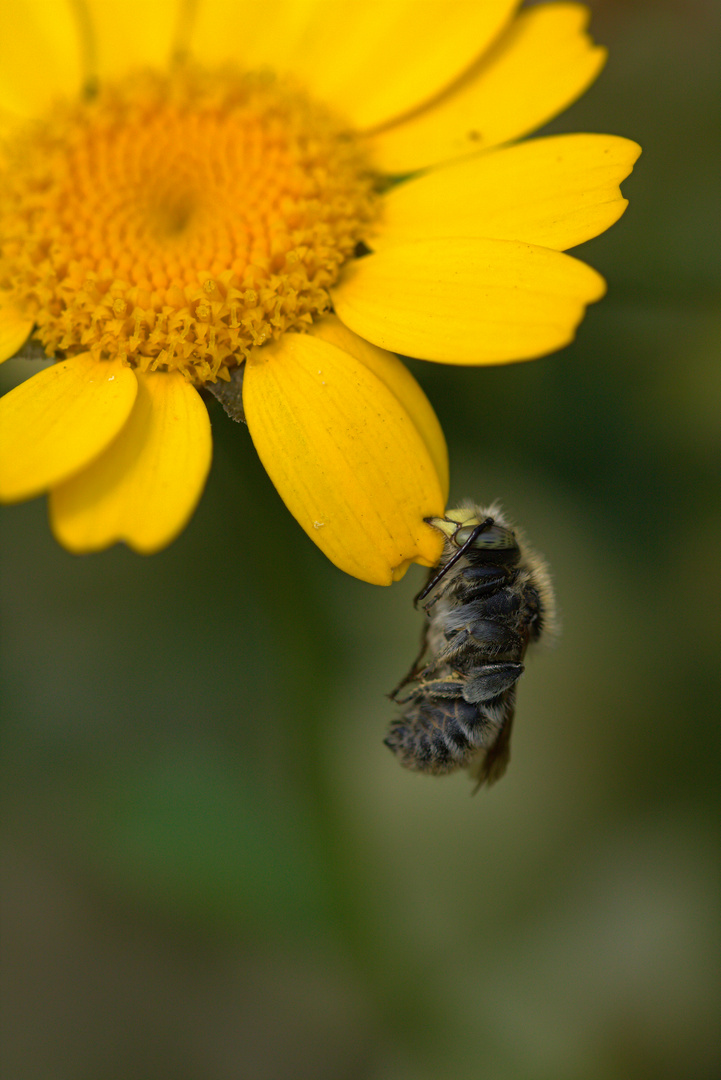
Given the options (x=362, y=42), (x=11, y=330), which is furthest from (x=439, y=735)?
(x=362, y=42)

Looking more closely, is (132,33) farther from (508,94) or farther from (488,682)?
(488,682)

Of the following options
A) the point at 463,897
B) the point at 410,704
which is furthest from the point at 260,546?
the point at 463,897

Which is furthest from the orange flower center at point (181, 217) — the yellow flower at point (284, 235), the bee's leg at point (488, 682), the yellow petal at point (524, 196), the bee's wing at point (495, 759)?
the bee's wing at point (495, 759)

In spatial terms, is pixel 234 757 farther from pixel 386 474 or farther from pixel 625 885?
pixel 386 474

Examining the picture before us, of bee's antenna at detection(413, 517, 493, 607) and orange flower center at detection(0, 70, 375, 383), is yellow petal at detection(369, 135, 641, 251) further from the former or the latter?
bee's antenna at detection(413, 517, 493, 607)

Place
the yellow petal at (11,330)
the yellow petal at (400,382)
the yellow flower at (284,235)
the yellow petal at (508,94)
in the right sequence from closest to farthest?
the yellow flower at (284,235) < the yellow petal at (400,382) < the yellow petal at (11,330) < the yellow petal at (508,94)

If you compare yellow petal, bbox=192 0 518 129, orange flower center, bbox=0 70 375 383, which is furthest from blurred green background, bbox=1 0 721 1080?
orange flower center, bbox=0 70 375 383

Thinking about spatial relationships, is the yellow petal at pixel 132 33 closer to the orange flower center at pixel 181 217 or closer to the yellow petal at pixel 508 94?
the orange flower center at pixel 181 217
